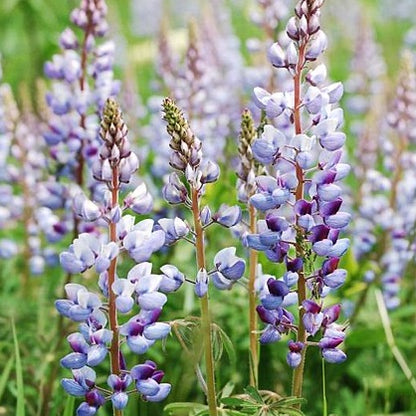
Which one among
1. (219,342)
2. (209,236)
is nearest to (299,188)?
(219,342)

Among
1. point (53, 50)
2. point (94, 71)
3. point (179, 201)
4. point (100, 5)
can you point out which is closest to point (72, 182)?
point (94, 71)

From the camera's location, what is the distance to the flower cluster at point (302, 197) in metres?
2.10

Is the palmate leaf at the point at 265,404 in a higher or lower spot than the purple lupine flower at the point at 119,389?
lower

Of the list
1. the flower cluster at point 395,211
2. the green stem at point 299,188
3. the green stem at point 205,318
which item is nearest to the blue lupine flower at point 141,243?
the green stem at point 205,318

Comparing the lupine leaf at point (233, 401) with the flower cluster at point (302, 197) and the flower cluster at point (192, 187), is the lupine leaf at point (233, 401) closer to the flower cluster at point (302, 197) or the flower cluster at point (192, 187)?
the flower cluster at point (302, 197)

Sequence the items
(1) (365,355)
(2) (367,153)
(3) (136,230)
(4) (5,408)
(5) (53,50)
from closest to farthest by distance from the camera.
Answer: (3) (136,230)
(4) (5,408)
(1) (365,355)
(2) (367,153)
(5) (53,50)

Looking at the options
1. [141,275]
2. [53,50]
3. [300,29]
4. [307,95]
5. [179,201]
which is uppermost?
[53,50]

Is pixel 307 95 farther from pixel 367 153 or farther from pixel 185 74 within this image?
pixel 367 153

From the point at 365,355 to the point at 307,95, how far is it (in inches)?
76.6

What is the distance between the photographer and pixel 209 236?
3.83 m

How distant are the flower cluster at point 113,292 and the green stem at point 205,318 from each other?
0.09 metres

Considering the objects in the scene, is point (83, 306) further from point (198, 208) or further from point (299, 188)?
point (299, 188)

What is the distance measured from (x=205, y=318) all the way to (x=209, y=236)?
170cm

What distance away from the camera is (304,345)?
86.5 inches
